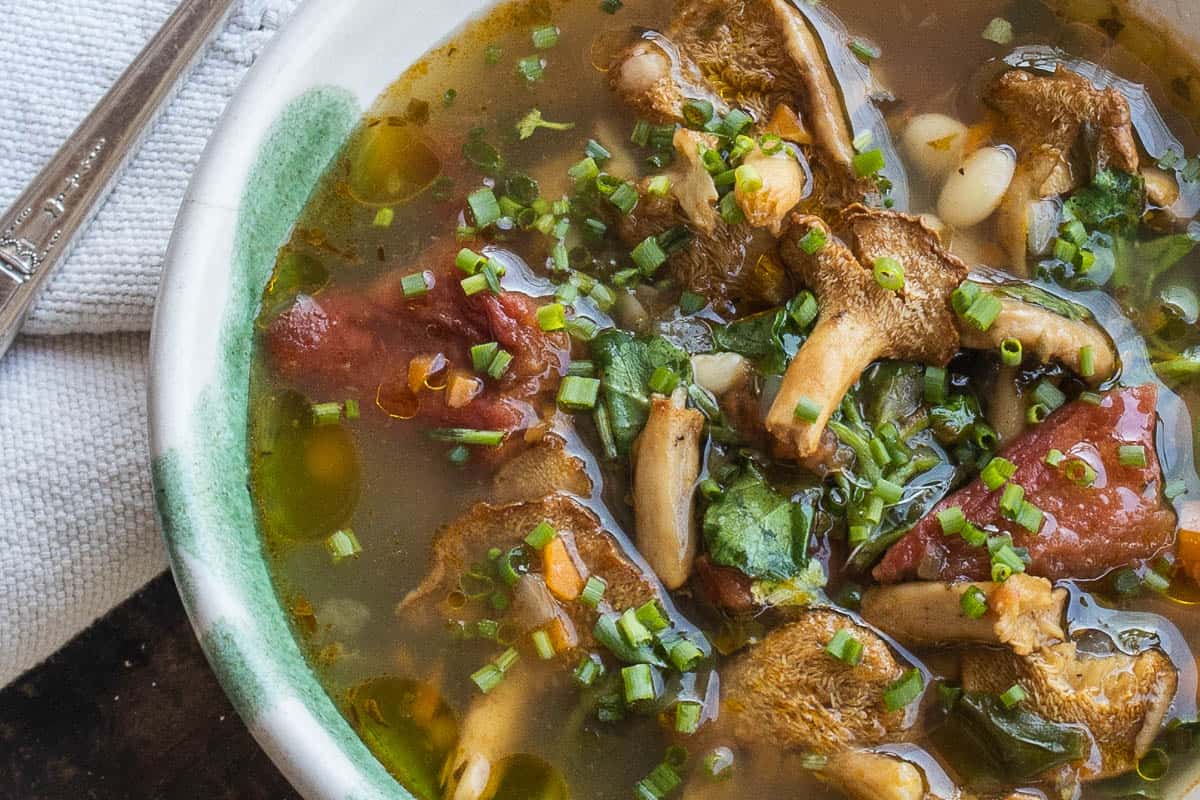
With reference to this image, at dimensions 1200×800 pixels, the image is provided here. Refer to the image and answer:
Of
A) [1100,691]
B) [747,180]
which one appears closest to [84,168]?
[747,180]

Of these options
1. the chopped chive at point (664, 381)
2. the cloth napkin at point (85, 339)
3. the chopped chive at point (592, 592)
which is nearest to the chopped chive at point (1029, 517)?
the chopped chive at point (664, 381)

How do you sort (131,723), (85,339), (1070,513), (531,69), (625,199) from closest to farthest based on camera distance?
(1070,513) < (625,199) < (531,69) < (85,339) < (131,723)

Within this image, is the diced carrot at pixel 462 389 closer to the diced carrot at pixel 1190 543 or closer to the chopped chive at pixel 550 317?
the chopped chive at pixel 550 317

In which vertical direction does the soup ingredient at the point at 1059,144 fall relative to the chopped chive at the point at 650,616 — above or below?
above

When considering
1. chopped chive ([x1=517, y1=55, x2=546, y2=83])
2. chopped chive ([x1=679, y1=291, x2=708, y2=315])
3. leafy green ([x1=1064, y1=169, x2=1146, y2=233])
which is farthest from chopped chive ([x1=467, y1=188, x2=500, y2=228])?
leafy green ([x1=1064, y1=169, x2=1146, y2=233])

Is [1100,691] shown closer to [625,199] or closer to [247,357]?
[625,199]

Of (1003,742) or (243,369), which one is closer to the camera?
(1003,742)

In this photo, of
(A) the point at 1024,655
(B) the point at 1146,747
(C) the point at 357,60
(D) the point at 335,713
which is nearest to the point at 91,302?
(C) the point at 357,60
